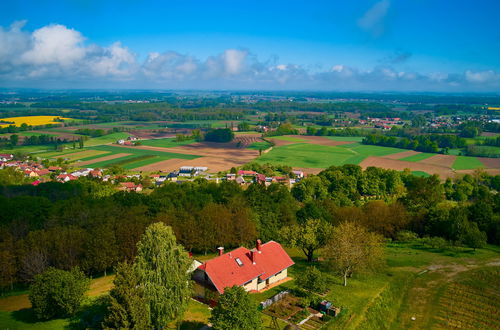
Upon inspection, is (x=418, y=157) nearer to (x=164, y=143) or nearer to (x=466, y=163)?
(x=466, y=163)

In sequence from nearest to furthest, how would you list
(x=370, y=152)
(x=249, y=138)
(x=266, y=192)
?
1. (x=266, y=192)
2. (x=370, y=152)
3. (x=249, y=138)

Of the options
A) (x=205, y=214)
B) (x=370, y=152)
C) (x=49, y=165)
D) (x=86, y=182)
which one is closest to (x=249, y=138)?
(x=370, y=152)

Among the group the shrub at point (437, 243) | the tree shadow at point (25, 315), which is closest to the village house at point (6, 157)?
the tree shadow at point (25, 315)

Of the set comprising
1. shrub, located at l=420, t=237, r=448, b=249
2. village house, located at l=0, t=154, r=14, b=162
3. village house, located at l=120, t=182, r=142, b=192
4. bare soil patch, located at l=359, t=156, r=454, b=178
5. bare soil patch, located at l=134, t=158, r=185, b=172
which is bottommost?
village house, located at l=120, t=182, r=142, b=192

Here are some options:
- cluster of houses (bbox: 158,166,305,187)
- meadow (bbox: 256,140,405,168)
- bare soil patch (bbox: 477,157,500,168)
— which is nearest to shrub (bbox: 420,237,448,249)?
cluster of houses (bbox: 158,166,305,187)

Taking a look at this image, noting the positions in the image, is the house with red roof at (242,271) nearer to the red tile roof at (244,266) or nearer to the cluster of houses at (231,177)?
the red tile roof at (244,266)

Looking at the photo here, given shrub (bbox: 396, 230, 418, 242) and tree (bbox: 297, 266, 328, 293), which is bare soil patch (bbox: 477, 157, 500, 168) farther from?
tree (bbox: 297, 266, 328, 293)

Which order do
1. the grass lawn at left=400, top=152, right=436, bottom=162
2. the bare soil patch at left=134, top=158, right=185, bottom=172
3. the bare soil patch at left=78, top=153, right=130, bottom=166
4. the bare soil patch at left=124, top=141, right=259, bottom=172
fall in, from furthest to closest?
the grass lawn at left=400, top=152, right=436, bottom=162 → the bare soil patch at left=78, top=153, right=130, bottom=166 → the bare soil patch at left=124, top=141, right=259, bottom=172 → the bare soil patch at left=134, top=158, right=185, bottom=172

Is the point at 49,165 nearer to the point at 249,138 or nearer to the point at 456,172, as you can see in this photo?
the point at 249,138
